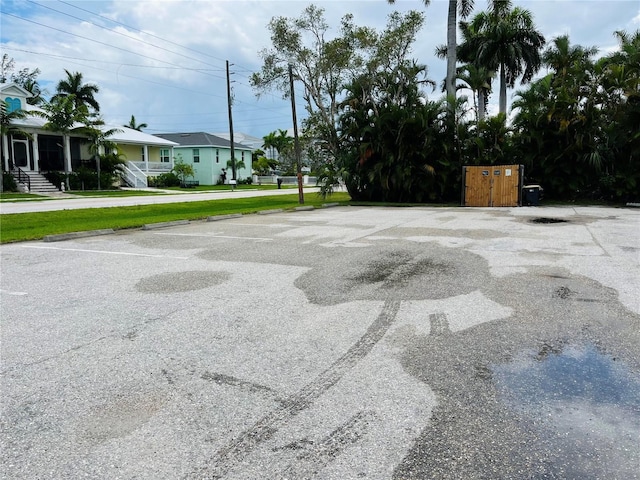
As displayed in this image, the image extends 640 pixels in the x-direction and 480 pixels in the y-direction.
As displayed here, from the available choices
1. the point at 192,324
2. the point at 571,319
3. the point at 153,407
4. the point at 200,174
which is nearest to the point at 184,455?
the point at 153,407

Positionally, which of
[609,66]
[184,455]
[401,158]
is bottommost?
[184,455]

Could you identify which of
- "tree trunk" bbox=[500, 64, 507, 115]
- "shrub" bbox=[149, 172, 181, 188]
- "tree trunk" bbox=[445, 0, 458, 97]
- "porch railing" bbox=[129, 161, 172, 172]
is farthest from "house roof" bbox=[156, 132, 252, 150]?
"tree trunk" bbox=[445, 0, 458, 97]

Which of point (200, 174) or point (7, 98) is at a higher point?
point (7, 98)

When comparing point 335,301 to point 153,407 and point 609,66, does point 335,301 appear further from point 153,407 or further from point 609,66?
point 609,66

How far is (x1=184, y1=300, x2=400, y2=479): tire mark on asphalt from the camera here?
2.58 metres

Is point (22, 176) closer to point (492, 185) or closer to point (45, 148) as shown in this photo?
point (45, 148)

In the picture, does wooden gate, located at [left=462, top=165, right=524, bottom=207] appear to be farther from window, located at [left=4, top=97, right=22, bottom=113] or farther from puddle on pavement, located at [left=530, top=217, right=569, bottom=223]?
window, located at [left=4, top=97, right=22, bottom=113]

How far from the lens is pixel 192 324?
4.90 meters

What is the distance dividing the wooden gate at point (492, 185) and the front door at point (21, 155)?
96.3 feet

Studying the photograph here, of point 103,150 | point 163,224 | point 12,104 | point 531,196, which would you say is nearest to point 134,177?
point 103,150

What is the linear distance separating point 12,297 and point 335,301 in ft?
12.9

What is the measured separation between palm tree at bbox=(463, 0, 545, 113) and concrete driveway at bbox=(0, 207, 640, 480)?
A: 31131 millimetres

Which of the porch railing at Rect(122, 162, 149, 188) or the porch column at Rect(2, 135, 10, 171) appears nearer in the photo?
the porch column at Rect(2, 135, 10, 171)

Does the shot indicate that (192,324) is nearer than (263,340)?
No
